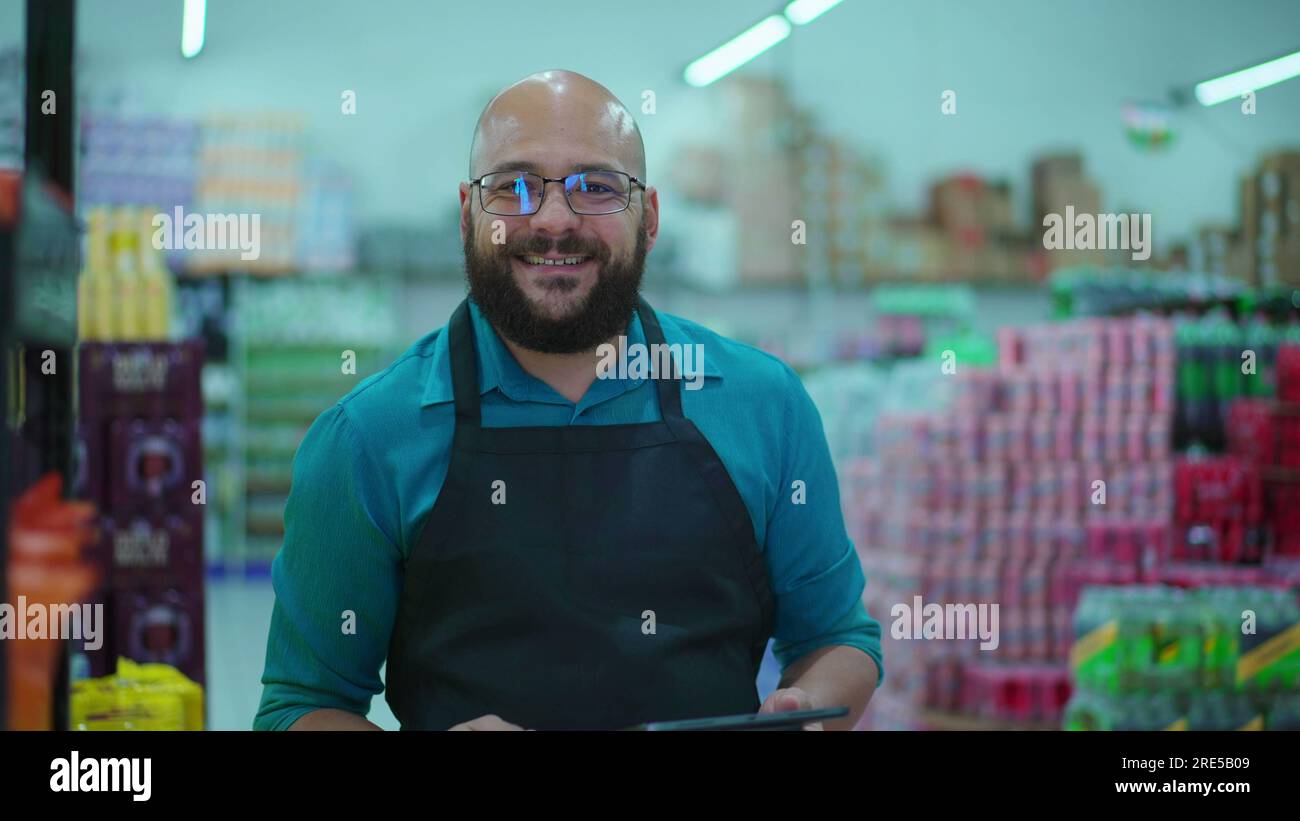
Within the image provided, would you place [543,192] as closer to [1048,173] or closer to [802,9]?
[802,9]

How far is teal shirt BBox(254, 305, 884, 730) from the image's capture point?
5.60ft

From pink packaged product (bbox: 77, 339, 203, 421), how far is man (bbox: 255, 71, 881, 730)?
1.65 meters

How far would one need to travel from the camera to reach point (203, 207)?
872cm

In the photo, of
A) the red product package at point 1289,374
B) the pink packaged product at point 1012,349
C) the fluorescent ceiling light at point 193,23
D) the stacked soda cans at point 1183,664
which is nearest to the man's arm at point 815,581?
the stacked soda cans at point 1183,664

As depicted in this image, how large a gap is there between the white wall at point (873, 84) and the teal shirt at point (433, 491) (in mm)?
6546

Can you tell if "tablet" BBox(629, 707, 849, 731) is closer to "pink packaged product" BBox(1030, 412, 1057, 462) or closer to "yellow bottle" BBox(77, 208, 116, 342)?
"yellow bottle" BBox(77, 208, 116, 342)

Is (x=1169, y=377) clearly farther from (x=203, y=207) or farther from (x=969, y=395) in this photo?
(x=203, y=207)

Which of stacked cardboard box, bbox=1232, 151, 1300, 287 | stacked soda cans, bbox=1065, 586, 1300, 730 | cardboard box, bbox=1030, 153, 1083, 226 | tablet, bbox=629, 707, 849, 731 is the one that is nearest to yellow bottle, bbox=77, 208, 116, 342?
tablet, bbox=629, 707, 849, 731

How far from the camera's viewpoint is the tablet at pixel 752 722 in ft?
4.69

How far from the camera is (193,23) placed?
5.36 m

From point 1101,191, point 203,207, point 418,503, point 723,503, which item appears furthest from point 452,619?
point 1101,191

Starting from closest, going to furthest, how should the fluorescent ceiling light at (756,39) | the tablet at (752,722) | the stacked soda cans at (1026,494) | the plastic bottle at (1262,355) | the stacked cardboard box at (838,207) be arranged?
the tablet at (752,722) < the fluorescent ceiling light at (756,39) < the stacked soda cans at (1026,494) < the plastic bottle at (1262,355) < the stacked cardboard box at (838,207)

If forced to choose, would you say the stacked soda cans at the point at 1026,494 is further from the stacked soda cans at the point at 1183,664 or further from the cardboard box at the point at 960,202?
the cardboard box at the point at 960,202
